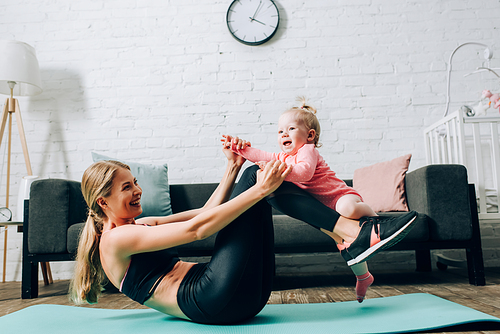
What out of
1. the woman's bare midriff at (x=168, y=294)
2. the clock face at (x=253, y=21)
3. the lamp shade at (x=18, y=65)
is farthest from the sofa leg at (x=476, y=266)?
the lamp shade at (x=18, y=65)

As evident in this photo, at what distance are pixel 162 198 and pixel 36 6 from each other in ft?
7.01

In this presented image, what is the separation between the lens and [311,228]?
203 centimetres

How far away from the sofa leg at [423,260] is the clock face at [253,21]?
2077 mm

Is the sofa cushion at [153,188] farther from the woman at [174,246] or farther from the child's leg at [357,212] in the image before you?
the child's leg at [357,212]

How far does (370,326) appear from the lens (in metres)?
1.10

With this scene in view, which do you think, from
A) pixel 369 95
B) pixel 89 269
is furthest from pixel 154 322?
pixel 369 95

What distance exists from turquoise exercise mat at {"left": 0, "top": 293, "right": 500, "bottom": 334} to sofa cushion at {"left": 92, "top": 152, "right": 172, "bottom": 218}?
0.88 metres

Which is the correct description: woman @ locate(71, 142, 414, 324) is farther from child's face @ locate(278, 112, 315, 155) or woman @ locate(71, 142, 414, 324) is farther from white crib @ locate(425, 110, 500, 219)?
white crib @ locate(425, 110, 500, 219)

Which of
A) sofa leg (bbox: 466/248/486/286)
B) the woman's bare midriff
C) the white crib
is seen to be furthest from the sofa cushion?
the white crib

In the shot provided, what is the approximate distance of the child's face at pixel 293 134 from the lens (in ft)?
4.94

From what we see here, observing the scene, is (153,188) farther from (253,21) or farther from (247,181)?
(253,21)

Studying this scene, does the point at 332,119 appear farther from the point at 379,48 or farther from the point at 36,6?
the point at 36,6

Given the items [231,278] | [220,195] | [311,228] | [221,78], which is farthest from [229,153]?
[221,78]

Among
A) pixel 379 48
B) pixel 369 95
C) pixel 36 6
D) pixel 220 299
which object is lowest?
pixel 220 299
